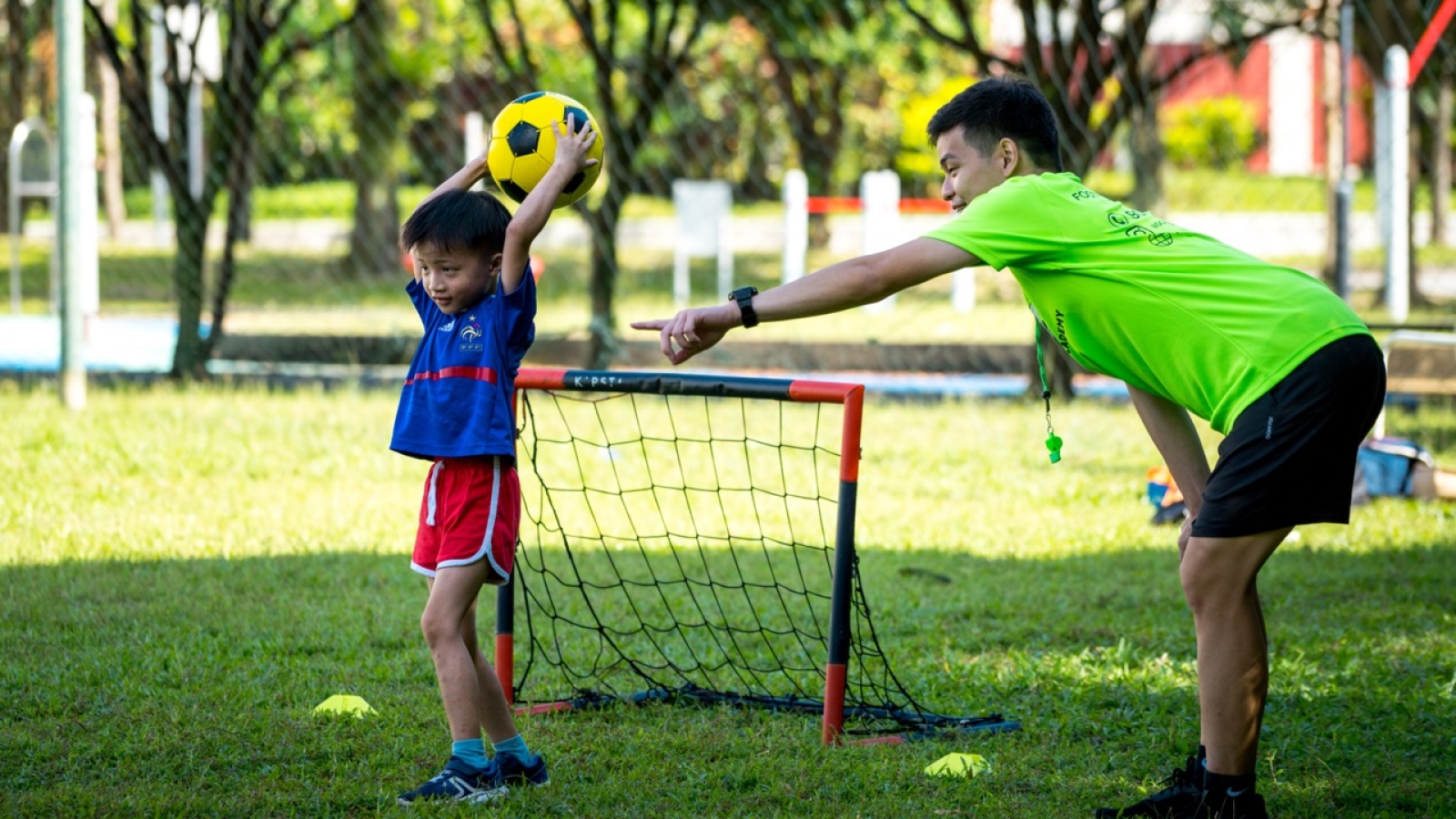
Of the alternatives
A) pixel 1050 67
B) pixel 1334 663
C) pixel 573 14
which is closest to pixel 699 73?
pixel 573 14

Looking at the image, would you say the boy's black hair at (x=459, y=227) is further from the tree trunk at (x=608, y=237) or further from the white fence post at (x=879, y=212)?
the white fence post at (x=879, y=212)

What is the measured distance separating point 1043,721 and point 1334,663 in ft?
4.36

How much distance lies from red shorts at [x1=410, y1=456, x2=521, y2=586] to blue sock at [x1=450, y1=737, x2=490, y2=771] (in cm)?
40

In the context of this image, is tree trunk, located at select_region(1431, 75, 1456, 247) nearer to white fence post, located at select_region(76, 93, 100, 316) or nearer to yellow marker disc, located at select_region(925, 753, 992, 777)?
white fence post, located at select_region(76, 93, 100, 316)

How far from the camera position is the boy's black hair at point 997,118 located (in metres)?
3.61

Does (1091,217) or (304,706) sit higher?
(1091,217)

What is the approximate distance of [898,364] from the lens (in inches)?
504

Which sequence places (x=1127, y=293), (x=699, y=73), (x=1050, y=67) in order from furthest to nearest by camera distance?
(x=699, y=73), (x=1050, y=67), (x=1127, y=293)

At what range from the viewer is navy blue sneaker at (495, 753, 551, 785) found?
12.5 feet

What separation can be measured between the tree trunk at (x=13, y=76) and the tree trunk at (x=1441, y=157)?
18037 millimetres

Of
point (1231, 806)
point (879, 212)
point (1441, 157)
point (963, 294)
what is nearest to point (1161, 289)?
point (1231, 806)

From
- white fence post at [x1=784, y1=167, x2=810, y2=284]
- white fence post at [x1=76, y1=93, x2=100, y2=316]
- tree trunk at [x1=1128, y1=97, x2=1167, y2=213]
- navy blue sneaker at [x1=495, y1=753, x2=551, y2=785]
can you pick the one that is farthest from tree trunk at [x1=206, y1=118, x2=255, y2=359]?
navy blue sneaker at [x1=495, y1=753, x2=551, y2=785]

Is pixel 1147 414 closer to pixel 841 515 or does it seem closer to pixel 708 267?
pixel 841 515

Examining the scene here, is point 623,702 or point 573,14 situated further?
point 573,14
